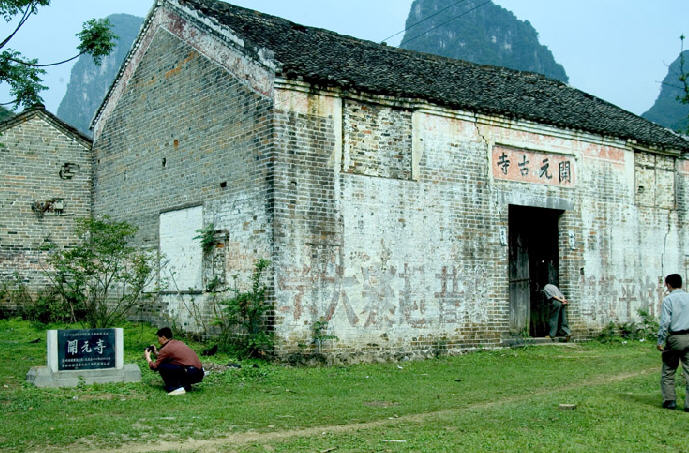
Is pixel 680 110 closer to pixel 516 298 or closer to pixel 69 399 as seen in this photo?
pixel 516 298

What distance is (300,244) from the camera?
1263 centimetres

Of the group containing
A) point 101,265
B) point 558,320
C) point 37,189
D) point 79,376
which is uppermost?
point 37,189

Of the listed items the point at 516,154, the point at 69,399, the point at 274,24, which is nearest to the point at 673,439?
the point at 69,399

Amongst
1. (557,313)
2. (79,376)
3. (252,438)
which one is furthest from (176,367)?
(557,313)

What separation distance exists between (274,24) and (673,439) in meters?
12.4

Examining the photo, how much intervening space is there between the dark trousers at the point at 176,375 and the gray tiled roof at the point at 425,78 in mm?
5450

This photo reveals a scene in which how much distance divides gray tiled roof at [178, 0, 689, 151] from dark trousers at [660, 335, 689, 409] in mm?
7058

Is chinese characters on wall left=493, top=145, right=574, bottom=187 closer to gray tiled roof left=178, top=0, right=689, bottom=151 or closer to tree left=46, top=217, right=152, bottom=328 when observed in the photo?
gray tiled roof left=178, top=0, right=689, bottom=151

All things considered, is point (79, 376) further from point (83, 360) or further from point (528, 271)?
point (528, 271)

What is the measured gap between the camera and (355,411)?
8.72m

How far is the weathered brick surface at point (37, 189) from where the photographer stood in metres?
17.7

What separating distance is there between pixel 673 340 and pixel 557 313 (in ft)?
26.3

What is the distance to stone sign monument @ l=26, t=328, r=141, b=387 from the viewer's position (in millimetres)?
9930

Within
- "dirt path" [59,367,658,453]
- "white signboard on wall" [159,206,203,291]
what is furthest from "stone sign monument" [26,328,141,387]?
"white signboard on wall" [159,206,203,291]
